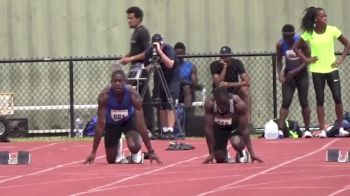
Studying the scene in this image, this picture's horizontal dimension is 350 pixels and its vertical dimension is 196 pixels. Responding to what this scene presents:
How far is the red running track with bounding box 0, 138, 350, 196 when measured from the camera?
39.1 ft

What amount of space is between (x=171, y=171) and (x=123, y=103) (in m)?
1.53

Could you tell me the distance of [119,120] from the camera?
51.3 feet

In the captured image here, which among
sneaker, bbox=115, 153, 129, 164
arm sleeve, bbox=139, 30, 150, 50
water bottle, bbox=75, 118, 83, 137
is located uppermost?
arm sleeve, bbox=139, 30, 150, 50

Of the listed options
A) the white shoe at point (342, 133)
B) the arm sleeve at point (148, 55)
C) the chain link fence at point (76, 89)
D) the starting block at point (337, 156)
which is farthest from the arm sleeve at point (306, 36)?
the starting block at point (337, 156)

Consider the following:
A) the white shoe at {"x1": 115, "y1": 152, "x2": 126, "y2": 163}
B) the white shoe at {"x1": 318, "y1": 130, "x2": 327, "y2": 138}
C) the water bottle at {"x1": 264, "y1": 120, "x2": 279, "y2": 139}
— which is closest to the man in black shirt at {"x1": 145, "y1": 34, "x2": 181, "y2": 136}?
the water bottle at {"x1": 264, "y1": 120, "x2": 279, "y2": 139}

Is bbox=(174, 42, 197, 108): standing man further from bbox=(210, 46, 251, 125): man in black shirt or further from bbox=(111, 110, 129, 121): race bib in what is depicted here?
bbox=(111, 110, 129, 121): race bib

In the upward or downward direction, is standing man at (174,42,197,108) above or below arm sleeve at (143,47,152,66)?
below

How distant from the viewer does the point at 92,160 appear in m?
15.1

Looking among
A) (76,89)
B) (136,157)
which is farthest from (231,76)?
(136,157)

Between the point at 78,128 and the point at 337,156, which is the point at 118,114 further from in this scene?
the point at 78,128

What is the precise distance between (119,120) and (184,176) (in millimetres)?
2511

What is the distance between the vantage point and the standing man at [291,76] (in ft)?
64.2

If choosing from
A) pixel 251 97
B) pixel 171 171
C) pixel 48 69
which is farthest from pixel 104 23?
pixel 171 171

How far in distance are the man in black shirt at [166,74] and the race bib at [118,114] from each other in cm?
356
